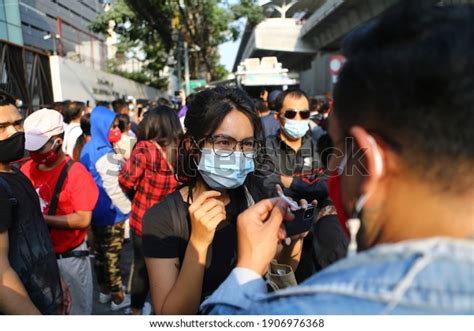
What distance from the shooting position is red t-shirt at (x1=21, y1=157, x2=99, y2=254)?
2.26 meters

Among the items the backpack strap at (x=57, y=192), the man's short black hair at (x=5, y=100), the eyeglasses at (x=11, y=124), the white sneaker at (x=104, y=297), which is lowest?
the white sneaker at (x=104, y=297)

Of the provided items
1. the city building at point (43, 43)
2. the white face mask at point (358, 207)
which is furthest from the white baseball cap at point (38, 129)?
the white face mask at point (358, 207)

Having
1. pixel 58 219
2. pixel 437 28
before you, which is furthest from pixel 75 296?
pixel 437 28

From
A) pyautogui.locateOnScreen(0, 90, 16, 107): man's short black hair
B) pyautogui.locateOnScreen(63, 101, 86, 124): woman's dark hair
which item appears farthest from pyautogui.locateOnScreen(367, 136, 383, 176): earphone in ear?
pyautogui.locateOnScreen(63, 101, 86, 124): woman's dark hair

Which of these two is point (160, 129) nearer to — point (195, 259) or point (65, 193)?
Result: point (65, 193)

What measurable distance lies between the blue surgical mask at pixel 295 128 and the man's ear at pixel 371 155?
8.09 ft

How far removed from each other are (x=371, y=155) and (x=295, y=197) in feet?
6.58

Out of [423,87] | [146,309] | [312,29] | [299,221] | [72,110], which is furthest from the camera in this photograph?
[312,29]

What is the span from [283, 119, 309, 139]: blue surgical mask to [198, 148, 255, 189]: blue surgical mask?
1.53m

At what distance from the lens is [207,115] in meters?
1.62

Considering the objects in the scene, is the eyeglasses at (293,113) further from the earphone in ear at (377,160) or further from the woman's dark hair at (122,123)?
the earphone in ear at (377,160)

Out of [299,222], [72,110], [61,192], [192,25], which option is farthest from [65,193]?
[192,25]

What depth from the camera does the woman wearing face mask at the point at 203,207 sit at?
128 cm

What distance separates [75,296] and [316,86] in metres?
21.5
